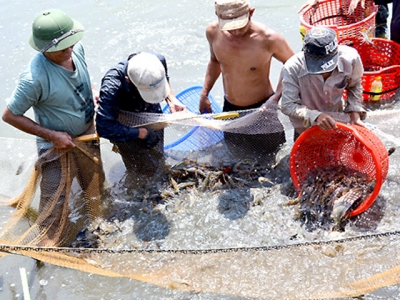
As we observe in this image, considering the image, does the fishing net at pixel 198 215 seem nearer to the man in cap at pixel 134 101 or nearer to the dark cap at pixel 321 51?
the man in cap at pixel 134 101

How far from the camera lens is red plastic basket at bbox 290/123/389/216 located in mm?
4738

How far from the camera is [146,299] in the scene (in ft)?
14.6

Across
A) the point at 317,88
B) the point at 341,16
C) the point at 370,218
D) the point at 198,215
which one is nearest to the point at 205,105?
the point at 198,215

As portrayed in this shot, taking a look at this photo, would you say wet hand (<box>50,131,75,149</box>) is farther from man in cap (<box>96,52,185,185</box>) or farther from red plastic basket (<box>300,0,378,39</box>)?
red plastic basket (<box>300,0,378,39</box>)

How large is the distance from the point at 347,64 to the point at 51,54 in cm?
276

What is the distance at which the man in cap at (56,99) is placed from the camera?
14.4 ft

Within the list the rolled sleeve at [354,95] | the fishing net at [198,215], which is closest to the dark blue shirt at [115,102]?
the fishing net at [198,215]

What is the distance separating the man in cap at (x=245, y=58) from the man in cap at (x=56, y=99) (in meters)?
1.47

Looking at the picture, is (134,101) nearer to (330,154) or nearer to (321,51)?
(321,51)

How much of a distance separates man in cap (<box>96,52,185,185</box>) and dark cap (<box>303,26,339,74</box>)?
4.46 ft

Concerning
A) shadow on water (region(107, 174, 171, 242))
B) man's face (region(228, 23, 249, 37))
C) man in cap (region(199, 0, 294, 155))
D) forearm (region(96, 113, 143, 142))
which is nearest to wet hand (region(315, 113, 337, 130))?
man in cap (region(199, 0, 294, 155))

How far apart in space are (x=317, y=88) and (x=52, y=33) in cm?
254

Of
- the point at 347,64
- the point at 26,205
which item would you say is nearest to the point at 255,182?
the point at 347,64

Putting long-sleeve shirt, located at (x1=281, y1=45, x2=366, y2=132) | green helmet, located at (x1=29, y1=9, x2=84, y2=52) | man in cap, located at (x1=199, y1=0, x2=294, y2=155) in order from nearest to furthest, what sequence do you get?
green helmet, located at (x1=29, y1=9, x2=84, y2=52), long-sleeve shirt, located at (x1=281, y1=45, x2=366, y2=132), man in cap, located at (x1=199, y1=0, x2=294, y2=155)
